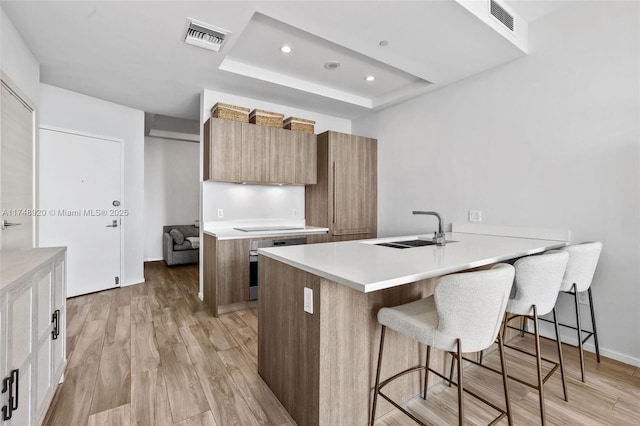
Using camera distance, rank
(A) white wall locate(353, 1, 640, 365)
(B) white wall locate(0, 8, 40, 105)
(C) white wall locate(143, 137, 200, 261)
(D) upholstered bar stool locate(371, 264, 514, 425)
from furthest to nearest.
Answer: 1. (C) white wall locate(143, 137, 200, 261)
2. (A) white wall locate(353, 1, 640, 365)
3. (B) white wall locate(0, 8, 40, 105)
4. (D) upholstered bar stool locate(371, 264, 514, 425)

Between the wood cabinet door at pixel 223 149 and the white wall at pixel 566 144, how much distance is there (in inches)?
92.3

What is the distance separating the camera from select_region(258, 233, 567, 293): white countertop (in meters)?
1.26

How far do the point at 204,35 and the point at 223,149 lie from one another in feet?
3.89

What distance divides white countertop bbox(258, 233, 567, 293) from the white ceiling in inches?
66.2

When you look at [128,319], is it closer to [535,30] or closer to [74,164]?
[74,164]

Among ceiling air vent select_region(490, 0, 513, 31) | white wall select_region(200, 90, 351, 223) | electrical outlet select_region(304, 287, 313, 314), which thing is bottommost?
electrical outlet select_region(304, 287, 313, 314)

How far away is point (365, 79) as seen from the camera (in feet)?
11.8

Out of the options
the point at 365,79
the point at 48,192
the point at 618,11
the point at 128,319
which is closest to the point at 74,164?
the point at 48,192

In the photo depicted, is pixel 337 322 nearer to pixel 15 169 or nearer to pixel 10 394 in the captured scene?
pixel 10 394

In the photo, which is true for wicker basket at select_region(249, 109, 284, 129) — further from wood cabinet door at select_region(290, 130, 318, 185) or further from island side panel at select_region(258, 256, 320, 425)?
island side panel at select_region(258, 256, 320, 425)

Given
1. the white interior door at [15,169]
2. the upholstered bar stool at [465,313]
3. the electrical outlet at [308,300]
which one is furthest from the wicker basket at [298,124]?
the upholstered bar stool at [465,313]

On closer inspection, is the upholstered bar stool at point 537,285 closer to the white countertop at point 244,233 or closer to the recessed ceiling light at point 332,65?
the white countertop at point 244,233

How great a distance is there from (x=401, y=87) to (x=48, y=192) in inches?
175

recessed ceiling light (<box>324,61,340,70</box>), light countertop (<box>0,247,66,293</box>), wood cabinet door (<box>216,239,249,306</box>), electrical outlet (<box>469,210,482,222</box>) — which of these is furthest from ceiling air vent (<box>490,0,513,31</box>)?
light countertop (<box>0,247,66,293</box>)
